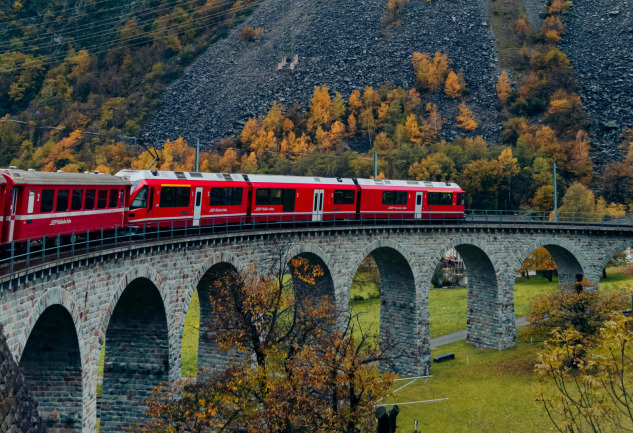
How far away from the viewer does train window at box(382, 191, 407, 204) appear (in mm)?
45750

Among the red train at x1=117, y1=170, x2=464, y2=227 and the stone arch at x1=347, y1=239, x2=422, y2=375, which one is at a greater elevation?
the red train at x1=117, y1=170, x2=464, y2=227

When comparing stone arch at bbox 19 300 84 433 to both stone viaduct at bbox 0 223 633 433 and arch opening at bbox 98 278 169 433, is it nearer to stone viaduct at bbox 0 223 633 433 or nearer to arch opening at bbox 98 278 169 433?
stone viaduct at bbox 0 223 633 433

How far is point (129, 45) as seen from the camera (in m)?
157

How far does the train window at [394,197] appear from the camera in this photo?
150ft

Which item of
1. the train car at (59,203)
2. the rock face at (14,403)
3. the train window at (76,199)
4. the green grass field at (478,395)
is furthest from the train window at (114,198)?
the green grass field at (478,395)

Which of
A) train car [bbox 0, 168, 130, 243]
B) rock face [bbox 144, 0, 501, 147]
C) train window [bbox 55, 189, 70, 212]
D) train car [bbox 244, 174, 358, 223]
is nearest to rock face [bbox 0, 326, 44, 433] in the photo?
train car [bbox 0, 168, 130, 243]

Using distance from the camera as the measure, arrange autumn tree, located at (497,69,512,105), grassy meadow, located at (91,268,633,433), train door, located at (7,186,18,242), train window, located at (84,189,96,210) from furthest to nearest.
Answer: autumn tree, located at (497,69,512,105), grassy meadow, located at (91,268,633,433), train window, located at (84,189,96,210), train door, located at (7,186,18,242)

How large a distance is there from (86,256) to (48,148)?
98.9 m

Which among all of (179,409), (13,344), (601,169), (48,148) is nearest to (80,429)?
(179,409)

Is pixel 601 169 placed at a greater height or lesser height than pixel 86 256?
greater

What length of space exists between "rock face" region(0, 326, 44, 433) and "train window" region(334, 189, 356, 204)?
2845cm

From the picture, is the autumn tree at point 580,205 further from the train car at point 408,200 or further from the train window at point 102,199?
the train window at point 102,199

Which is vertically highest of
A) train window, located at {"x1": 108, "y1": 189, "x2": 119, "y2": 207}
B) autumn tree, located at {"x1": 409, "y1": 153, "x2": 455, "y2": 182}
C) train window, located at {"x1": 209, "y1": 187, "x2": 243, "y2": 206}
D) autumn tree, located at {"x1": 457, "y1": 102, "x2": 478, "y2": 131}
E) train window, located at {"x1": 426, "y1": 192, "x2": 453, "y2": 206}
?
autumn tree, located at {"x1": 457, "y1": 102, "x2": 478, "y2": 131}

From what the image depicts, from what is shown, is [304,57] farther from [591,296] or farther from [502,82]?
[591,296]
